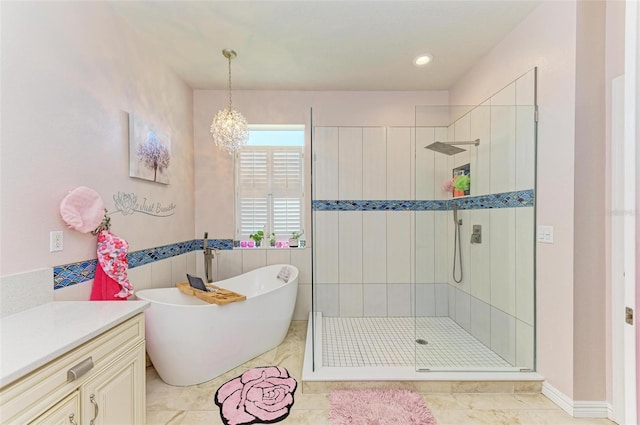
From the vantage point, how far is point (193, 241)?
338 cm

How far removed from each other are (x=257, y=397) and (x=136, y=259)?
1.42 m

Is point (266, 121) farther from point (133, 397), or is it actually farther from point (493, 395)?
point (493, 395)

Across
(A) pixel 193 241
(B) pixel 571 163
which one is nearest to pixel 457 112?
(B) pixel 571 163

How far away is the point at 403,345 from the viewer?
2.57 m

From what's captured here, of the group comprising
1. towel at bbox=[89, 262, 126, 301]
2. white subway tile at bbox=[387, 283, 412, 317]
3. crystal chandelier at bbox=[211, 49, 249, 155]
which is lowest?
white subway tile at bbox=[387, 283, 412, 317]

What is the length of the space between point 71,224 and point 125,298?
0.58 m

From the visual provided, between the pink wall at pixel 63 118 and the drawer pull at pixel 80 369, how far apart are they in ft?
2.16

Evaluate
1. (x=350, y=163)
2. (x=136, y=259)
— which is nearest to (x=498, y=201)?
(x=350, y=163)

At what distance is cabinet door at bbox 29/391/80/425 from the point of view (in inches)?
37.3

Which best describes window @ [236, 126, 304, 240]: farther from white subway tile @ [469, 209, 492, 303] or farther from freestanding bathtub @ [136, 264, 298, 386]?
white subway tile @ [469, 209, 492, 303]

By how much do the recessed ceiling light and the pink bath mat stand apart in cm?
283

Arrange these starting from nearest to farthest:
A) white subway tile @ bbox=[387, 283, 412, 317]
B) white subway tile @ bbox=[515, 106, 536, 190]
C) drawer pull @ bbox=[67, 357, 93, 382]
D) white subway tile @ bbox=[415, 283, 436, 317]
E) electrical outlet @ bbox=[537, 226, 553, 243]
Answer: drawer pull @ bbox=[67, 357, 93, 382], electrical outlet @ bbox=[537, 226, 553, 243], white subway tile @ bbox=[515, 106, 536, 190], white subway tile @ bbox=[415, 283, 436, 317], white subway tile @ bbox=[387, 283, 412, 317]

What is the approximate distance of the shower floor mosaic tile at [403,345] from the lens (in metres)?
2.21

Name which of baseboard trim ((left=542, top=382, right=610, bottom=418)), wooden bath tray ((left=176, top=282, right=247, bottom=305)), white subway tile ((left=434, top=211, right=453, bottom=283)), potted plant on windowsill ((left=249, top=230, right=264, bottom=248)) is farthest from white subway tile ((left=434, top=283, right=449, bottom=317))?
potted plant on windowsill ((left=249, top=230, right=264, bottom=248))
